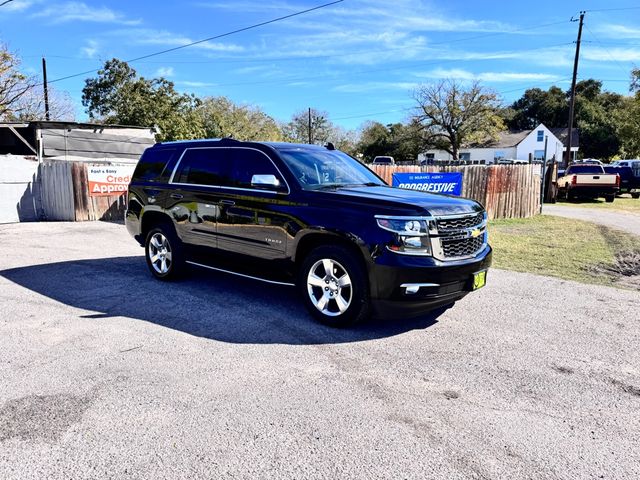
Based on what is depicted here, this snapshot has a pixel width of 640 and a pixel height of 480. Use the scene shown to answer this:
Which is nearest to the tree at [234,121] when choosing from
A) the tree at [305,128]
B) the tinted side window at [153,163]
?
the tree at [305,128]

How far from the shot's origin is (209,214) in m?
6.24

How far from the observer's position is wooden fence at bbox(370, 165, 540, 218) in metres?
14.6

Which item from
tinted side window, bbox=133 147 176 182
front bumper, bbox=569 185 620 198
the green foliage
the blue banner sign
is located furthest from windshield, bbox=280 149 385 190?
the green foliage

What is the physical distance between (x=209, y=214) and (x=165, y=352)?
2.22 meters

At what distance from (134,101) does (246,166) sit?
31.0m

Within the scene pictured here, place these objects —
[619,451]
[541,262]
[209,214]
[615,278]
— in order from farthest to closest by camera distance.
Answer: [541,262] < [615,278] < [209,214] < [619,451]

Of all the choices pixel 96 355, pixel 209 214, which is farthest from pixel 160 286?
pixel 96 355

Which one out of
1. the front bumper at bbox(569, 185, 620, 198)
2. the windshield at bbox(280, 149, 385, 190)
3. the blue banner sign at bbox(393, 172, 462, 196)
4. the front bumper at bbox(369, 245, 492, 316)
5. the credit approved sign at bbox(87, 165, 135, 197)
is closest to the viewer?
the front bumper at bbox(369, 245, 492, 316)

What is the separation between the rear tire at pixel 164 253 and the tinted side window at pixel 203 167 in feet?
2.59

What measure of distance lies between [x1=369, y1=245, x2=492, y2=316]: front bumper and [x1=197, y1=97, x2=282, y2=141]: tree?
1765 inches

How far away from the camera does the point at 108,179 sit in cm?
1546

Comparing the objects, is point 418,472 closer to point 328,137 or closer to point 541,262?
point 541,262

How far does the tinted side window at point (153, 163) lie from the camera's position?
7.06 metres

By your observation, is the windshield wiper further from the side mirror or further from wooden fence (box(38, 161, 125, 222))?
wooden fence (box(38, 161, 125, 222))
